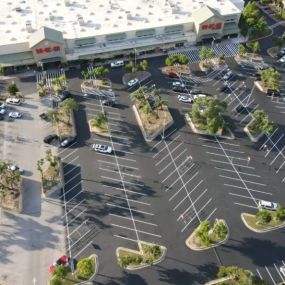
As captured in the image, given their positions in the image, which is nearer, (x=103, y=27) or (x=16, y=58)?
(x=16, y=58)

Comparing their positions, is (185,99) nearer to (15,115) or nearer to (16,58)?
(15,115)

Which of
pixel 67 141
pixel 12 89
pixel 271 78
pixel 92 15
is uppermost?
pixel 92 15

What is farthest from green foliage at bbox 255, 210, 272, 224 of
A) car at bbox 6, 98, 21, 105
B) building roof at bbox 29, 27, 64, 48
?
building roof at bbox 29, 27, 64, 48

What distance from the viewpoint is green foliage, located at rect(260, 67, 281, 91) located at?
99.8 m

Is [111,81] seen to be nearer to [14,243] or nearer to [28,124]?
[28,124]

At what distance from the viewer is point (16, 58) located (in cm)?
10656

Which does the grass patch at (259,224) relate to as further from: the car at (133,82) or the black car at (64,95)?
the black car at (64,95)

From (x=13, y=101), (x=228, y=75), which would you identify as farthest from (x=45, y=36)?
(x=228, y=75)

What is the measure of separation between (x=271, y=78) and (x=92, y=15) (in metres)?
58.2

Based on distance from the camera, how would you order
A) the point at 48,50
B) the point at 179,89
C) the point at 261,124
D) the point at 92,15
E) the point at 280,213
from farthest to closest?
the point at 92,15
the point at 48,50
the point at 179,89
the point at 261,124
the point at 280,213

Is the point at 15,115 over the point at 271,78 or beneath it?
beneath

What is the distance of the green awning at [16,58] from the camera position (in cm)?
10612

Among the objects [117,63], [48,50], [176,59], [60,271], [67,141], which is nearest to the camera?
[60,271]

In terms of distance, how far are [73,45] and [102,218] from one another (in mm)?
57686
